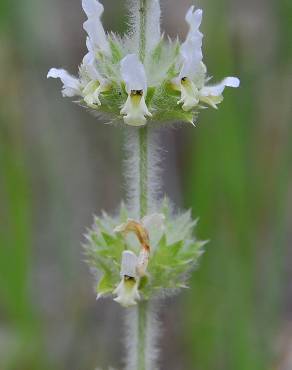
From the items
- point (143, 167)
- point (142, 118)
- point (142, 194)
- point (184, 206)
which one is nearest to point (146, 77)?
point (142, 118)

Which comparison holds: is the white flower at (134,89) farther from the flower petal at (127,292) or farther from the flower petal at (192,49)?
the flower petal at (127,292)

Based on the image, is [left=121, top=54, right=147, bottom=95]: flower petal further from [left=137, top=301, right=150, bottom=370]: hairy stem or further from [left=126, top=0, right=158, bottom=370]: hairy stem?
[left=137, top=301, right=150, bottom=370]: hairy stem

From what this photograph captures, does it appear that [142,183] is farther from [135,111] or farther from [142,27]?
[142,27]

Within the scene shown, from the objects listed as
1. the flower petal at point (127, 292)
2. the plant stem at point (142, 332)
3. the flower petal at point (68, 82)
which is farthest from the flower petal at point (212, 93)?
the plant stem at point (142, 332)

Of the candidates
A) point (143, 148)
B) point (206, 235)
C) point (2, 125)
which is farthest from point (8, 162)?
point (143, 148)

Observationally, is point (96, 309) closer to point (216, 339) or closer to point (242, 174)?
point (216, 339)
